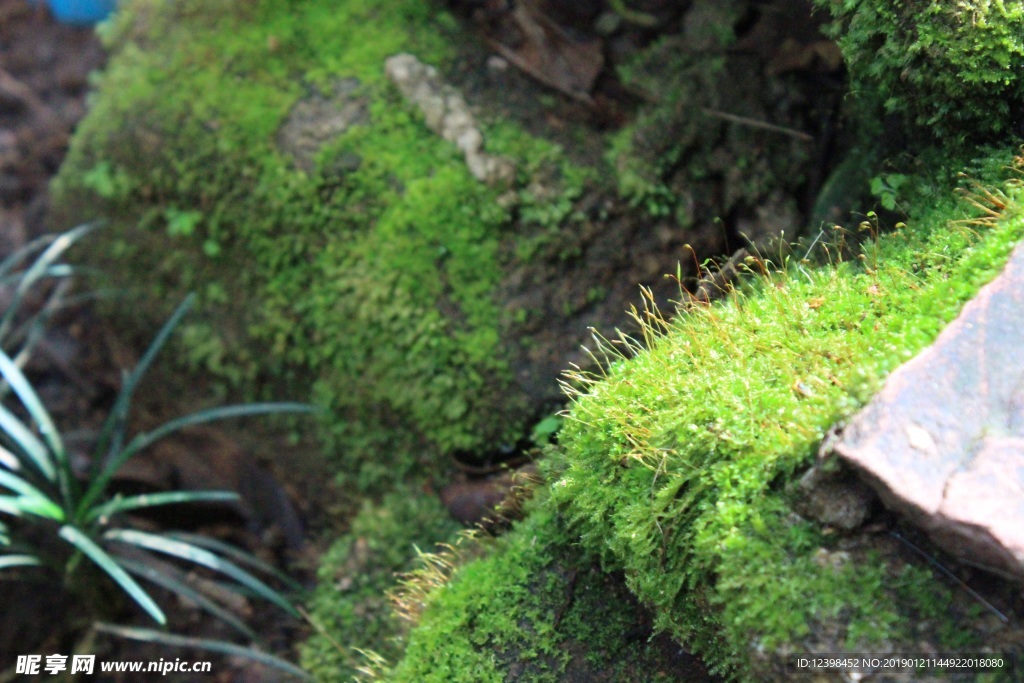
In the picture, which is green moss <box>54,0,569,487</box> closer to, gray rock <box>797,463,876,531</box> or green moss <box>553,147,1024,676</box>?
green moss <box>553,147,1024,676</box>

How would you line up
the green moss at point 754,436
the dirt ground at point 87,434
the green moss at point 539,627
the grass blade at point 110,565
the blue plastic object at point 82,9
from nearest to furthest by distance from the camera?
the green moss at point 754,436
the green moss at point 539,627
the grass blade at point 110,565
the dirt ground at point 87,434
the blue plastic object at point 82,9

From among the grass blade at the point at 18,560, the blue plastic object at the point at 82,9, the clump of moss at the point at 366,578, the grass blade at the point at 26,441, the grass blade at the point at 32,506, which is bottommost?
the clump of moss at the point at 366,578

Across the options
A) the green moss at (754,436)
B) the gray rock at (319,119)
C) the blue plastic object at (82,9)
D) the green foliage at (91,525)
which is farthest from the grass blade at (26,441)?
the blue plastic object at (82,9)

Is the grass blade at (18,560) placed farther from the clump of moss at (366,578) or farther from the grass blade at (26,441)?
the clump of moss at (366,578)

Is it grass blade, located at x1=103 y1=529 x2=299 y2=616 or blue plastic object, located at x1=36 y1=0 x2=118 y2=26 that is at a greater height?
blue plastic object, located at x1=36 y1=0 x2=118 y2=26

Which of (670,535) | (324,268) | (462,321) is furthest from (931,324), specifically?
(324,268)

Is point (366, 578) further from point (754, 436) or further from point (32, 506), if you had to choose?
point (754, 436)

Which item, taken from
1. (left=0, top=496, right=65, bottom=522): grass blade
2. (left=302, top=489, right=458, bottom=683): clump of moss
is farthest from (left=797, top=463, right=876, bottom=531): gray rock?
(left=0, top=496, right=65, bottom=522): grass blade
